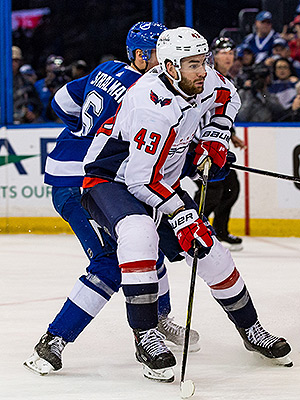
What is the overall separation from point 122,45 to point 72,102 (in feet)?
11.5

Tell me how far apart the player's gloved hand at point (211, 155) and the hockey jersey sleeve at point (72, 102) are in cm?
53

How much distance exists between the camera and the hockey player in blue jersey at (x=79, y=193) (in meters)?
2.88

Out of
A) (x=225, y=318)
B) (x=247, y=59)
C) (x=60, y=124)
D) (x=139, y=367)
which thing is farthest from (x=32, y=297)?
(x=247, y=59)

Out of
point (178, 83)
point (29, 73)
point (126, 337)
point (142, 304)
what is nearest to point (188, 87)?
point (178, 83)

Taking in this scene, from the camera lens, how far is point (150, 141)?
106 inches

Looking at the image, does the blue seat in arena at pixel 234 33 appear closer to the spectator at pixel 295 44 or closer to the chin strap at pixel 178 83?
the spectator at pixel 295 44

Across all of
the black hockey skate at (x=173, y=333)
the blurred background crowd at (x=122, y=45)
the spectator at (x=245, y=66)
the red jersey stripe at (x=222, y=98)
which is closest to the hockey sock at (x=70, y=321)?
the black hockey skate at (x=173, y=333)

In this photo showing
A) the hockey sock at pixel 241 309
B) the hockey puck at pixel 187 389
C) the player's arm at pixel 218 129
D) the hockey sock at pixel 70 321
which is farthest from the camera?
the player's arm at pixel 218 129

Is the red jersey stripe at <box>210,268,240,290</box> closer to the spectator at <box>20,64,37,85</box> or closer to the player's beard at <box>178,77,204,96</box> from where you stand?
the player's beard at <box>178,77,204,96</box>

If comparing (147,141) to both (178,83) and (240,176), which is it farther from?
(240,176)

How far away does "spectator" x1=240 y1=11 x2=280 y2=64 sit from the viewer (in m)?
6.23

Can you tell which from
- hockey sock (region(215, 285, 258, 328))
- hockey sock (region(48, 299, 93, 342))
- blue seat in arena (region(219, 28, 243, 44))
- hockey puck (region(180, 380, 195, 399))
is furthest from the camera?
blue seat in arena (region(219, 28, 243, 44))

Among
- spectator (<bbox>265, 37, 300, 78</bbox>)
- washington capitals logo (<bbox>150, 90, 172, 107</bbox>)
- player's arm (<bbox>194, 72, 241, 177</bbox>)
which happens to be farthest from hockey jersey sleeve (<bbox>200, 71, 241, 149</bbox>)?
spectator (<bbox>265, 37, 300, 78</bbox>)

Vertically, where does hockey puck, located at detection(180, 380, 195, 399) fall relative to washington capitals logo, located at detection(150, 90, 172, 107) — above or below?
below
